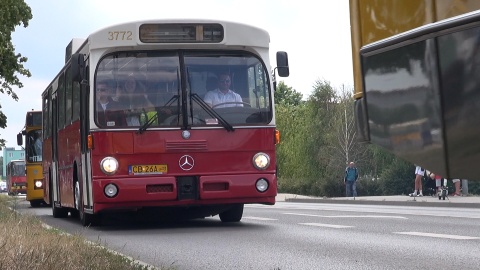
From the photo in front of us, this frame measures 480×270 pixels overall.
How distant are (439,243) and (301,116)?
6564 cm

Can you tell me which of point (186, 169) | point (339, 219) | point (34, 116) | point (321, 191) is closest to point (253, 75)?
point (186, 169)

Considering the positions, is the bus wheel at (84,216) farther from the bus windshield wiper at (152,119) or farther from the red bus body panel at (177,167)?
the bus windshield wiper at (152,119)

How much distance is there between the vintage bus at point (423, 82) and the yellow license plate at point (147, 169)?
39.1 ft

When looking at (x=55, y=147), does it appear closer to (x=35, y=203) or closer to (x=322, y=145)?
(x=35, y=203)

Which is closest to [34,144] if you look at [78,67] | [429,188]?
[429,188]

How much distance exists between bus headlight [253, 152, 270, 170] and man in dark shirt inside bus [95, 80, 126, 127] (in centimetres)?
204

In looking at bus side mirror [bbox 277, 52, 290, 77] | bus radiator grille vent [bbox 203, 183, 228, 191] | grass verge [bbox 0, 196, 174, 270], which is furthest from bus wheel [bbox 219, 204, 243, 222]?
grass verge [bbox 0, 196, 174, 270]

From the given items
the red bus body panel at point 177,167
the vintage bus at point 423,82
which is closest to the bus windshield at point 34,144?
the red bus body panel at point 177,167

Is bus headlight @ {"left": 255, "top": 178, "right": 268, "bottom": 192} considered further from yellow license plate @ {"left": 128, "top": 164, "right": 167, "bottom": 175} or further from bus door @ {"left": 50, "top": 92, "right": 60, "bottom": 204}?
bus door @ {"left": 50, "top": 92, "right": 60, "bottom": 204}

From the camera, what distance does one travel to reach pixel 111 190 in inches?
650

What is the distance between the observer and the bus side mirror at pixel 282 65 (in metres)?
17.2

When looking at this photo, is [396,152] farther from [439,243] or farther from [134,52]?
[134,52]

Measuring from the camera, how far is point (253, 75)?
56.4ft

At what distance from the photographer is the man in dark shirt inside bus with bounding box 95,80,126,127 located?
55.0 feet
